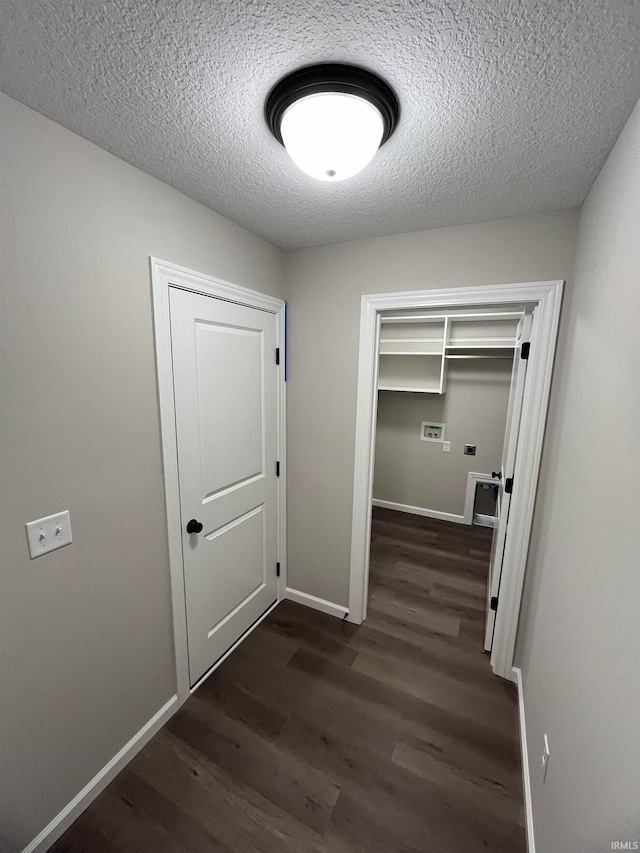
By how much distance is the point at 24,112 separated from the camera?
37.6 inches

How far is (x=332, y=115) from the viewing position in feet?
2.82

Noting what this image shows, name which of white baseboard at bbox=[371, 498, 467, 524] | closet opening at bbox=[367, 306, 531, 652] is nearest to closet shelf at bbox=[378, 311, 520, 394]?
closet opening at bbox=[367, 306, 531, 652]

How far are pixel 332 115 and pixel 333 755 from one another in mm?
2365

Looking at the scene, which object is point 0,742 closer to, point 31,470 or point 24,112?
point 31,470

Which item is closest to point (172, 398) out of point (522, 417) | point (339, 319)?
point (339, 319)

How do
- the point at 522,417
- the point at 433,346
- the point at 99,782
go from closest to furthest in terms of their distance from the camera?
the point at 99,782
the point at 522,417
the point at 433,346

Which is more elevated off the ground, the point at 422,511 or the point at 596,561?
the point at 596,561

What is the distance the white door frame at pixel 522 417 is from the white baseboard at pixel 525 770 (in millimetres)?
76

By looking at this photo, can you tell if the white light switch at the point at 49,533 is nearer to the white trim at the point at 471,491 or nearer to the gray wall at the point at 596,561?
the gray wall at the point at 596,561

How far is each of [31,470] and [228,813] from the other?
1.49 metres

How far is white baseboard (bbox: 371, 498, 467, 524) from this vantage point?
380cm

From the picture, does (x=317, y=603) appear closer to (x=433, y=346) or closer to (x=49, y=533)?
(x=49, y=533)

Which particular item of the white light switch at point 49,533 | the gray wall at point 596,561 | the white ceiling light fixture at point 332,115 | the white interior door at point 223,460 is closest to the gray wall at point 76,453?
the white light switch at point 49,533

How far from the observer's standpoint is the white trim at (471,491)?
3.62 m
